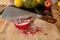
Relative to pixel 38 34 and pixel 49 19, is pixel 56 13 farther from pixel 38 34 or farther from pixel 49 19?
pixel 38 34

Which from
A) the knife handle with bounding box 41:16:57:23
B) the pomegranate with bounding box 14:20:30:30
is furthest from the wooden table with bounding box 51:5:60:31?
the pomegranate with bounding box 14:20:30:30

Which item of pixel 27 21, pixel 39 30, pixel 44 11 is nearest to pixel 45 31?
pixel 39 30

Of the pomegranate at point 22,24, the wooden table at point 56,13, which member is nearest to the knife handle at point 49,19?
the wooden table at point 56,13

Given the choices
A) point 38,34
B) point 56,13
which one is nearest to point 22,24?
A: point 38,34

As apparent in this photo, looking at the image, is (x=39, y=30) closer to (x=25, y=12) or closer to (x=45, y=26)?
(x=45, y=26)

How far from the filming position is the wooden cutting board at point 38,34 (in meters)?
0.91

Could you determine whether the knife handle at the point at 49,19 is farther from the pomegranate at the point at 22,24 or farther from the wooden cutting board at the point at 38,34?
the pomegranate at the point at 22,24

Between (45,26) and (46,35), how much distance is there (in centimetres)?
10

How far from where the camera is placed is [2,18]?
1.12 metres

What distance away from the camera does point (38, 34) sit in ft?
3.10

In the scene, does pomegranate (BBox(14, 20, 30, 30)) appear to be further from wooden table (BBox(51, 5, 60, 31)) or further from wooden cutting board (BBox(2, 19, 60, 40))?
wooden table (BBox(51, 5, 60, 31))

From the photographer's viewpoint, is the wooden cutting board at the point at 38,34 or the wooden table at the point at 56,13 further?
the wooden table at the point at 56,13

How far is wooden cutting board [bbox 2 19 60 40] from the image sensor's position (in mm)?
912

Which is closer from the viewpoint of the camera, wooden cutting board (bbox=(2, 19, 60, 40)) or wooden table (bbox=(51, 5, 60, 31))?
wooden cutting board (bbox=(2, 19, 60, 40))
